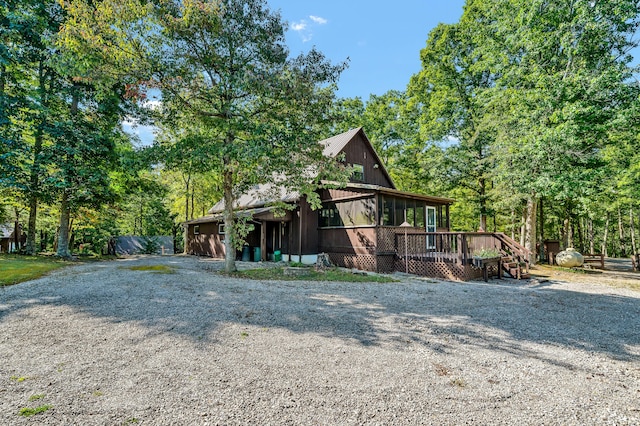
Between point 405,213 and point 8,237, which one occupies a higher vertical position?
point 405,213

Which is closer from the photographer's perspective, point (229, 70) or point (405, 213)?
point (229, 70)

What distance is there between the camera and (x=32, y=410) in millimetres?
2660

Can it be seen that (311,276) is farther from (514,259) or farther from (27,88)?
(27,88)

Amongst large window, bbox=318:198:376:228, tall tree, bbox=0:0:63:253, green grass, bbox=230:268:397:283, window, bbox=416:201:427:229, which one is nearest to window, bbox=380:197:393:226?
large window, bbox=318:198:376:228

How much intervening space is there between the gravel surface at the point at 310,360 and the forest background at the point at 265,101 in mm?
5768

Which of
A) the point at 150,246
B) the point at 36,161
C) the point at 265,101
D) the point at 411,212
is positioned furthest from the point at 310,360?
the point at 150,246

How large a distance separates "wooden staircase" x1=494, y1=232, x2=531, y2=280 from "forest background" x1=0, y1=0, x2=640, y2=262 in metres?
2.99


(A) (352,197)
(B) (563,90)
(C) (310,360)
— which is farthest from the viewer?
(A) (352,197)

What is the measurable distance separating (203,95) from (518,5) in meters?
14.9

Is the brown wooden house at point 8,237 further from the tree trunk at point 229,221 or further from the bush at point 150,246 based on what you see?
the tree trunk at point 229,221

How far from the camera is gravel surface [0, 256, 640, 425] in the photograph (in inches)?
109

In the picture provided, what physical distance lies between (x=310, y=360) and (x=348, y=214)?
1110cm

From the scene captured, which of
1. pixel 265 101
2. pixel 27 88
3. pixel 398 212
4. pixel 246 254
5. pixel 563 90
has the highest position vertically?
pixel 27 88

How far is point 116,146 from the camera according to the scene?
55.5ft
